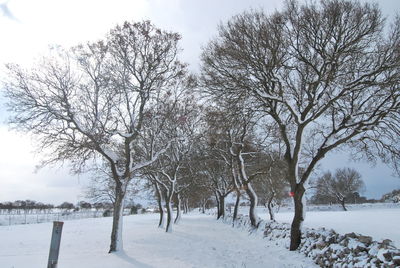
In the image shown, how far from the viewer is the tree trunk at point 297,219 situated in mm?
11352

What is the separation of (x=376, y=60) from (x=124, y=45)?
37.3 ft

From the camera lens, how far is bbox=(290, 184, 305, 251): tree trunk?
11352 millimetres

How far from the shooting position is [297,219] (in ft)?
38.0

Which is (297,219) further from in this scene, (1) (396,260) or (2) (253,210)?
(2) (253,210)

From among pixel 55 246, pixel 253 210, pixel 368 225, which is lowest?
pixel 368 225

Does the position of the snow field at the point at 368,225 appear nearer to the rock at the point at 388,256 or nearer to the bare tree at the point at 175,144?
the rock at the point at 388,256

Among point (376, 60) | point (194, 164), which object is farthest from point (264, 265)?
point (194, 164)

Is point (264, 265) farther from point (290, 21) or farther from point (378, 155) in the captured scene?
point (290, 21)

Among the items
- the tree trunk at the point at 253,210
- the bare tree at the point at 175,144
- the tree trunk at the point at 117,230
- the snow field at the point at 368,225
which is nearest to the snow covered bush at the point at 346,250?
the snow field at the point at 368,225

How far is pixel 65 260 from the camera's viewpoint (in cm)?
1073

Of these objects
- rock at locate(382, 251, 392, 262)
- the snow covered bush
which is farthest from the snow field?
rock at locate(382, 251, 392, 262)

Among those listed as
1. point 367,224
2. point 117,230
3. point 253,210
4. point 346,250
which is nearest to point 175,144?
point 253,210

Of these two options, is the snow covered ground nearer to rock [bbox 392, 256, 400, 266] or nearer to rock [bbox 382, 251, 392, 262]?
rock [bbox 382, 251, 392, 262]

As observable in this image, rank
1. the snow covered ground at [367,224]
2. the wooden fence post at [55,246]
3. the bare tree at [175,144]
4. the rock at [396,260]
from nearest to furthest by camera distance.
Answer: the wooden fence post at [55,246]
the rock at [396,260]
the snow covered ground at [367,224]
the bare tree at [175,144]
